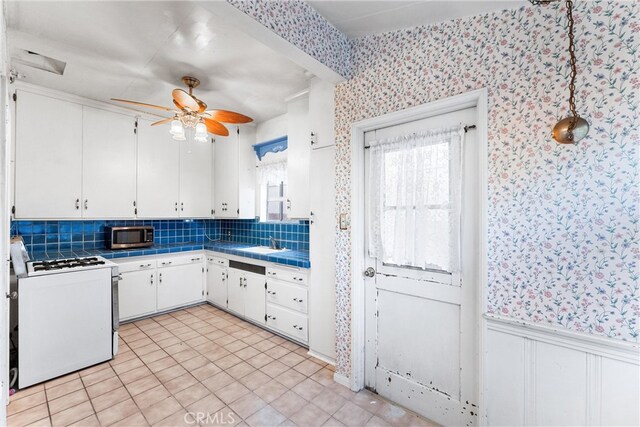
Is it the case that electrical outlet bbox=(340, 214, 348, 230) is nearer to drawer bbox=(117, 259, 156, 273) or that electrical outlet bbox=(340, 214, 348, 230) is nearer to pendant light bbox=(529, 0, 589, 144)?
pendant light bbox=(529, 0, 589, 144)

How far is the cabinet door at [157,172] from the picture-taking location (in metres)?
3.79

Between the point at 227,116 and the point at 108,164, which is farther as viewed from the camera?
the point at 108,164

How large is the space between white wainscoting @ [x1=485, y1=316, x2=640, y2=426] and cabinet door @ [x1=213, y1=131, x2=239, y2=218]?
11.2 ft

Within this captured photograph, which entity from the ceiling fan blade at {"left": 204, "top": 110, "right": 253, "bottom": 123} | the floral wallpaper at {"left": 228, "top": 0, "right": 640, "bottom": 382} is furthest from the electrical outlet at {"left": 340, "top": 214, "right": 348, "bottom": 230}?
the ceiling fan blade at {"left": 204, "top": 110, "right": 253, "bottom": 123}

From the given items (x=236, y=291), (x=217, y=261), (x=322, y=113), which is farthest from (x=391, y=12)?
(x=217, y=261)

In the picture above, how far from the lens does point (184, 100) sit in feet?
7.55

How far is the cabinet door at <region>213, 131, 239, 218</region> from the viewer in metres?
4.09

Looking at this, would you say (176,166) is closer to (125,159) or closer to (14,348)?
(125,159)

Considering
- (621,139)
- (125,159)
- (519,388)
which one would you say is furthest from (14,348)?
(621,139)

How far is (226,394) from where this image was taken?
2.17m

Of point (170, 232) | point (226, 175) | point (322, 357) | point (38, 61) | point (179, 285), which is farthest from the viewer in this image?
point (170, 232)

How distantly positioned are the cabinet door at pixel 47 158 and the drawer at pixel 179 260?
41.5 inches

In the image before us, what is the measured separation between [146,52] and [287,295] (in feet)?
8.18

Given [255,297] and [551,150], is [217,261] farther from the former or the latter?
[551,150]
